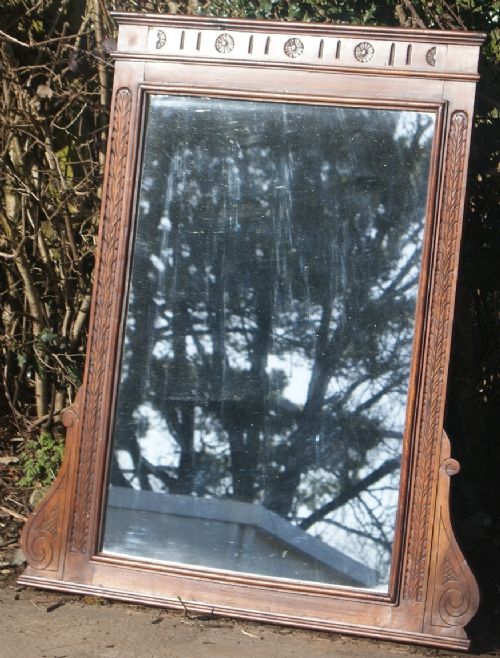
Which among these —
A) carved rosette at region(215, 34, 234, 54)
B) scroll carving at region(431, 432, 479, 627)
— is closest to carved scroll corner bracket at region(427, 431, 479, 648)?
scroll carving at region(431, 432, 479, 627)

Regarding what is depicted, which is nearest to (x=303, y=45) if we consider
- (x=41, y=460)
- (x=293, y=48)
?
(x=293, y=48)

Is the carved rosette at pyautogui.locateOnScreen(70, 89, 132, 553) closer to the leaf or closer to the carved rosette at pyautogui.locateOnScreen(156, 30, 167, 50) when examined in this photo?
the carved rosette at pyautogui.locateOnScreen(156, 30, 167, 50)

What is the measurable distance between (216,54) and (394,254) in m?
0.98

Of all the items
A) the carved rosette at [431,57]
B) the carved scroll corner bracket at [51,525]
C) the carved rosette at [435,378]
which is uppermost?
the carved rosette at [431,57]

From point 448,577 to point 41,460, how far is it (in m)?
2.16

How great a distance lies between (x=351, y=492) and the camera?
313 cm

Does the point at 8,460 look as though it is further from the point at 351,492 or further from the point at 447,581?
the point at 447,581

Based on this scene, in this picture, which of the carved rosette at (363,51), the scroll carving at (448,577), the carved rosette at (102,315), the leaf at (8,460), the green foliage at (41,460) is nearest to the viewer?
the scroll carving at (448,577)

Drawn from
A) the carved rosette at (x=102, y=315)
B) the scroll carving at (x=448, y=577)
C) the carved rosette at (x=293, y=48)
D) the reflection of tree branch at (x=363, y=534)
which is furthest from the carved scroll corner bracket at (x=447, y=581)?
the carved rosette at (x=293, y=48)

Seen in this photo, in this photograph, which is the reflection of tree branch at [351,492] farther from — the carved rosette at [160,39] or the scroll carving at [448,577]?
the carved rosette at [160,39]

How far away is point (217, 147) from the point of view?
3234 millimetres

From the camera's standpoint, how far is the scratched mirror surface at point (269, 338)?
312cm

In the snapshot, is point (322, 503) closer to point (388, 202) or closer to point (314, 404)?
point (314, 404)

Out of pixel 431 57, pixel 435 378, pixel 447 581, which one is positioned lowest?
pixel 447 581
